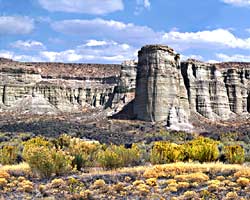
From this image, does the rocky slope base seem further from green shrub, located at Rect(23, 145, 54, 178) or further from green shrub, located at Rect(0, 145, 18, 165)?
green shrub, located at Rect(0, 145, 18, 165)

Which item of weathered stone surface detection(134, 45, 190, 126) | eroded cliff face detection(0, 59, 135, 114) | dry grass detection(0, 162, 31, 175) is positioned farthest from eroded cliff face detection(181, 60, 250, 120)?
dry grass detection(0, 162, 31, 175)

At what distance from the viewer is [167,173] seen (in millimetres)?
20469

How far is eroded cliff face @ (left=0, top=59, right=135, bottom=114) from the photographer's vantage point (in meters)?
105

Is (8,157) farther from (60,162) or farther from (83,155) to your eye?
(60,162)

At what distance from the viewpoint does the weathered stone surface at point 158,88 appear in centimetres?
7212

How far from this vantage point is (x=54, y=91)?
113 metres

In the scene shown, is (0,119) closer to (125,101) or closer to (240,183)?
(125,101)

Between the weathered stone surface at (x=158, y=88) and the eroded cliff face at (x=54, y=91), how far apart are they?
15.4 metres

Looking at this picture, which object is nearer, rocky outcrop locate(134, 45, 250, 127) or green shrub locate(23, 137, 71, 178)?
green shrub locate(23, 137, 71, 178)

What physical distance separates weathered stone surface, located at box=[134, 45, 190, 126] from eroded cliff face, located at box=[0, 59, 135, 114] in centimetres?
1544

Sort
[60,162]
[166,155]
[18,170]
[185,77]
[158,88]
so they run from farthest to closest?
[185,77] < [158,88] < [166,155] < [18,170] < [60,162]

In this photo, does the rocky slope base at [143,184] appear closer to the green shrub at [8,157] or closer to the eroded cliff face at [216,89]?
the green shrub at [8,157]

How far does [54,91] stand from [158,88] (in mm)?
45262

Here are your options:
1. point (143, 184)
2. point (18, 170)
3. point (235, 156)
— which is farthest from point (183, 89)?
point (143, 184)
